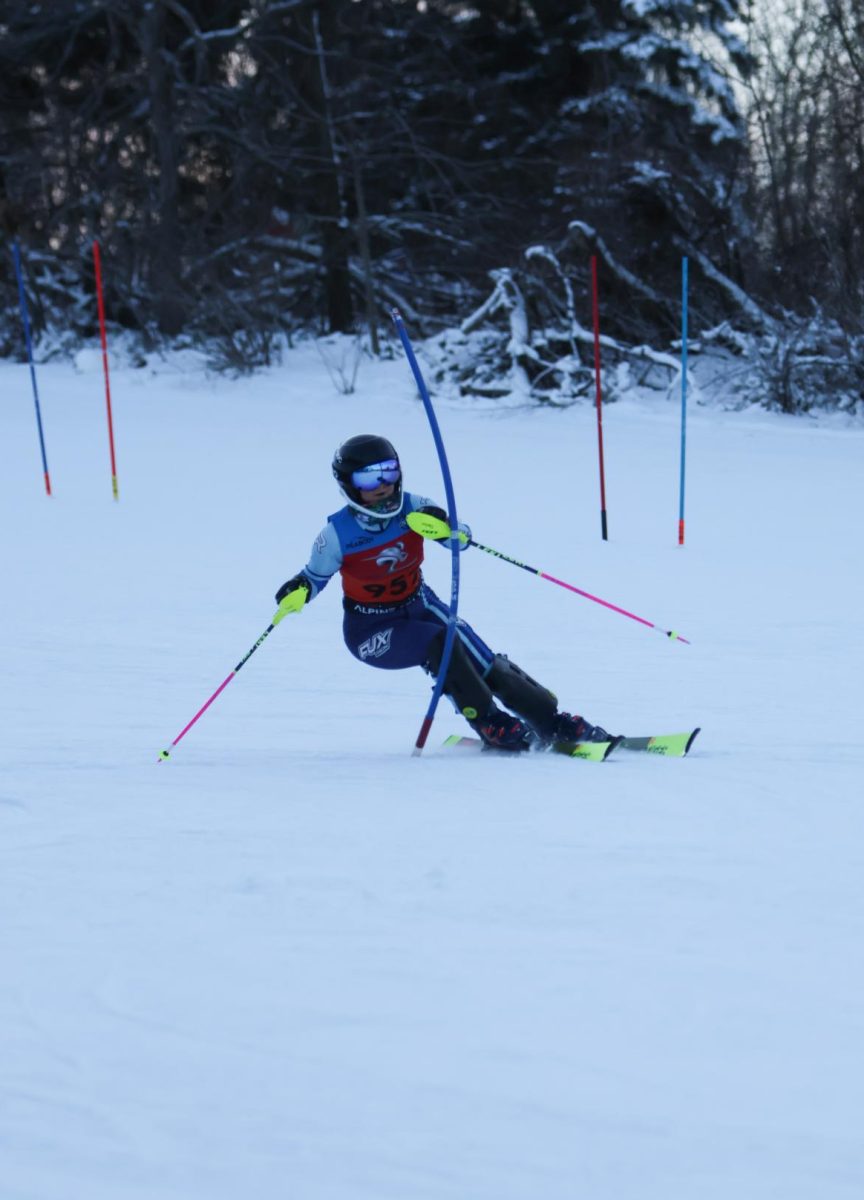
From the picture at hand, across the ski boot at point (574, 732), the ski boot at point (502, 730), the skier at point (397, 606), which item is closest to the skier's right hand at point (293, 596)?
the skier at point (397, 606)

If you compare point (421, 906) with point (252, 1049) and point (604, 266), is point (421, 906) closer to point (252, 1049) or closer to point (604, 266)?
point (252, 1049)

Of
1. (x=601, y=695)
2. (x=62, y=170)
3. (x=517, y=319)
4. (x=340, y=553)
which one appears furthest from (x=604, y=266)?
(x=340, y=553)

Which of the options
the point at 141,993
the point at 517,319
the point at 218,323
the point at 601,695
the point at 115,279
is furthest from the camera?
the point at 115,279

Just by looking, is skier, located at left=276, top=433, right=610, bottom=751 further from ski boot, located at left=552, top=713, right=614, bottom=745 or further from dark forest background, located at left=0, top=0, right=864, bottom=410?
dark forest background, located at left=0, top=0, right=864, bottom=410

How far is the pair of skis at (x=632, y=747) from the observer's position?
4664 millimetres

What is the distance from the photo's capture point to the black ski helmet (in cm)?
457

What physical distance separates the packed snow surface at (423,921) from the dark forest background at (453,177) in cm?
851

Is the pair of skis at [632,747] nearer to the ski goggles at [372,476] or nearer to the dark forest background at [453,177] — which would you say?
the ski goggles at [372,476]

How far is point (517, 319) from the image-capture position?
1507 centimetres

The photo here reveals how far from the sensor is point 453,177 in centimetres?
2045

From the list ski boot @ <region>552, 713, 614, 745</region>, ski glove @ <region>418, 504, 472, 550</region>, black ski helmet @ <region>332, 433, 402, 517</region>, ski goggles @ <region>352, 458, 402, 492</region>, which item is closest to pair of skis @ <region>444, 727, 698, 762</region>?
ski boot @ <region>552, 713, 614, 745</region>

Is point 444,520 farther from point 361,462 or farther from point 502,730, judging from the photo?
point 502,730

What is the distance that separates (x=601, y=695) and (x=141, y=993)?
3.66 meters

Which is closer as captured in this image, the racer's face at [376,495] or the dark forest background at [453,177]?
the racer's face at [376,495]
